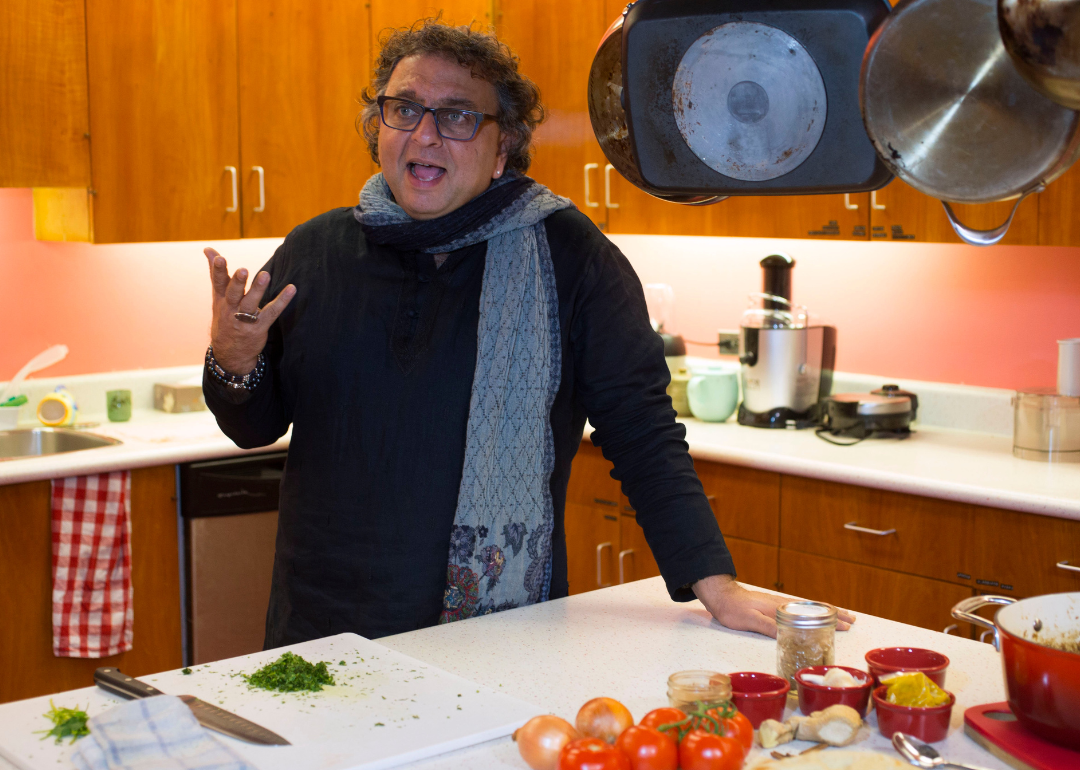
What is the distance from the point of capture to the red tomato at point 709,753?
1051 millimetres

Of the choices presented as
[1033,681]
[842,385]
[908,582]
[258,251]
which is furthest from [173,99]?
[1033,681]

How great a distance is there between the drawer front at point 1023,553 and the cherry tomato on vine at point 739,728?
1.52 metres

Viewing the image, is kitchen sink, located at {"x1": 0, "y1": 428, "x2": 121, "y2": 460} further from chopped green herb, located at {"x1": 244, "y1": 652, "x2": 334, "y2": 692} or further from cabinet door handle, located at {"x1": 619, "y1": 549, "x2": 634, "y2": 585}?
chopped green herb, located at {"x1": 244, "y1": 652, "x2": 334, "y2": 692}

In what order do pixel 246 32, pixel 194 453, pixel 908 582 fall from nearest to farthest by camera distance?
pixel 908 582 < pixel 194 453 < pixel 246 32

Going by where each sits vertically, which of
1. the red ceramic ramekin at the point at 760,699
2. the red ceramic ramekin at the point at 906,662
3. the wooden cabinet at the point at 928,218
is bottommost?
the red ceramic ramekin at the point at 760,699

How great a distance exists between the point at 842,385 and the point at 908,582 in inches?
35.3

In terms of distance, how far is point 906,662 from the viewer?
1289 mm

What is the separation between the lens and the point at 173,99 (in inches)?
128

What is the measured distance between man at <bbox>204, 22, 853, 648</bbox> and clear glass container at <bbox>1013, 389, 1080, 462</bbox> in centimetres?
136

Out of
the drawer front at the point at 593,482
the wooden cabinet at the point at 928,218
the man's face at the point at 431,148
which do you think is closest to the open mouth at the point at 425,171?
the man's face at the point at 431,148

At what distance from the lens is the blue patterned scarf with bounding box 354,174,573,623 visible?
5.64 ft

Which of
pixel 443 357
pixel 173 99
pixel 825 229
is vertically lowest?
pixel 443 357

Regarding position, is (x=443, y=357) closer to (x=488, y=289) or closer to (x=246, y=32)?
(x=488, y=289)

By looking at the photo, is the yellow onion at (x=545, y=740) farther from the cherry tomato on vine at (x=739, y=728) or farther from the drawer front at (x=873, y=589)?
the drawer front at (x=873, y=589)
